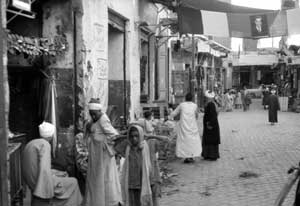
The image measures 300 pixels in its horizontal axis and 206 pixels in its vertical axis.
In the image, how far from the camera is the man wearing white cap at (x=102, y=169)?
5.96m

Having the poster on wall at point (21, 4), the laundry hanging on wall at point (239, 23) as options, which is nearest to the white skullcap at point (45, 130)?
the poster on wall at point (21, 4)

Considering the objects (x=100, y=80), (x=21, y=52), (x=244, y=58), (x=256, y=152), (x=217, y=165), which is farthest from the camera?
(x=244, y=58)

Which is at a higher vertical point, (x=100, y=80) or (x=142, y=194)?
(x=100, y=80)

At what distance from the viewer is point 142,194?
5344 mm

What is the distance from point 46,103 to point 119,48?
4435 mm

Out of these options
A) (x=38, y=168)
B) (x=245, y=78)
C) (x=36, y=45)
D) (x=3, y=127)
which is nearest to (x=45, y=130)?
(x=38, y=168)

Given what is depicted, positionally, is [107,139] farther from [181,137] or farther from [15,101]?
[181,137]

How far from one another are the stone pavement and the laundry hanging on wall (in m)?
2.77

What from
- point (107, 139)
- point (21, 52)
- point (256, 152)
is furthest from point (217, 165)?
point (21, 52)

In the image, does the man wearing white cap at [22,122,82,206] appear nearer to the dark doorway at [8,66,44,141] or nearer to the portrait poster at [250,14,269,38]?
the dark doorway at [8,66,44,141]

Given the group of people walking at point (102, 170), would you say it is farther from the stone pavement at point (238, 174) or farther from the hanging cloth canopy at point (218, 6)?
the hanging cloth canopy at point (218, 6)

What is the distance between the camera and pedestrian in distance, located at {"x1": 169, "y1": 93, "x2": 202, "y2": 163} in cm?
980

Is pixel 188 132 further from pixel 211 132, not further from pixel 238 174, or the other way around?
pixel 238 174

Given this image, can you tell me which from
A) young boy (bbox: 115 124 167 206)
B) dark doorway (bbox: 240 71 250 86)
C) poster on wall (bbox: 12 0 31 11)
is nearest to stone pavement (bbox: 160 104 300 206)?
young boy (bbox: 115 124 167 206)
